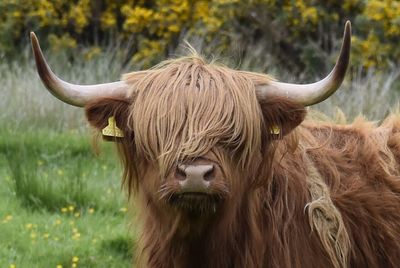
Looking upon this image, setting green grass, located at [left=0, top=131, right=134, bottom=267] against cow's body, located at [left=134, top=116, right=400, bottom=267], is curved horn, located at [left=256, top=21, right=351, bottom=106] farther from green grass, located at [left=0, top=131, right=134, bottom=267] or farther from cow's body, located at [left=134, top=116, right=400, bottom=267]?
green grass, located at [left=0, top=131, right=134, bottom=267]

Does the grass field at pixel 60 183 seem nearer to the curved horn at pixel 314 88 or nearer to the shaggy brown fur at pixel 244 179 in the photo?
the shaggy brown fur at pixel 244 179

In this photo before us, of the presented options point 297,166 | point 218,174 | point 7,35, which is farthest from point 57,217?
point 7,35

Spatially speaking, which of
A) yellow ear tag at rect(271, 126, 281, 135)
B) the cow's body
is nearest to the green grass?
the cow's body

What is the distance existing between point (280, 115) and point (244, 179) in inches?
13.0

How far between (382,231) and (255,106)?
108cm

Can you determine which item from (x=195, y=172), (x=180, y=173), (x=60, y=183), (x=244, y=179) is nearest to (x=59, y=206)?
(x=60, y=183)

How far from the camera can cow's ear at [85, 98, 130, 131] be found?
466cm

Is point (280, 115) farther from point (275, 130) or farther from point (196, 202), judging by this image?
point (196, 202)

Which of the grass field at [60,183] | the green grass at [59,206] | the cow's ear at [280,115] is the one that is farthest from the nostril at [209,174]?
the green grass at [59,206]

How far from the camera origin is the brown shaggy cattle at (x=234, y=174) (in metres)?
4.42

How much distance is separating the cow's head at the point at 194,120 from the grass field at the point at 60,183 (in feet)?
2.34

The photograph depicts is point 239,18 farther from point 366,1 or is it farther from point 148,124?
point 148,124

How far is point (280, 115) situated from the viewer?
15.3 ft

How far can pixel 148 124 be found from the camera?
14.9 feet
